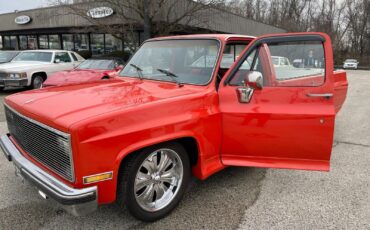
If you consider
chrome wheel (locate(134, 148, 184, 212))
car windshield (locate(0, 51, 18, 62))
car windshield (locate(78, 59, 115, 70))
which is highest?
car windshield (locate(0, 51, 18, 62))

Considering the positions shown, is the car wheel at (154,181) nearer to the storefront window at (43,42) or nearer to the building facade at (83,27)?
the building facade at (83,27)

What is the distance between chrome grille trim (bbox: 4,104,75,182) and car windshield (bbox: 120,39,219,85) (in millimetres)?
1566

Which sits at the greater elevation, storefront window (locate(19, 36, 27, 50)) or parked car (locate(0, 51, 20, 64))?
storefront window (locate(19, 36, 27, 50))

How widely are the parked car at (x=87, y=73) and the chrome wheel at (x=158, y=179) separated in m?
6.23

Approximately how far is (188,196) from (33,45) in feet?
99.9

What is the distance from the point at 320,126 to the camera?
3330 mm

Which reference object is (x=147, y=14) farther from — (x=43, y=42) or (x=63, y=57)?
(x=43, y=42)

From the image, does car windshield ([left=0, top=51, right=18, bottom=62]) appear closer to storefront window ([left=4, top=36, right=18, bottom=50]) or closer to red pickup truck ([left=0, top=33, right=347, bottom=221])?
red pickup truck ([left=0, top=33, right=347, bottom=221])

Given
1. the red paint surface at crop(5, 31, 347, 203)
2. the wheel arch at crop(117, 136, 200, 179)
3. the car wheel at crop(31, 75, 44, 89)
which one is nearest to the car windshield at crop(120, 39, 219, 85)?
the red paint surface at crop(5, 31, 347, 203)

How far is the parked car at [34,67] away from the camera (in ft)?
36.9

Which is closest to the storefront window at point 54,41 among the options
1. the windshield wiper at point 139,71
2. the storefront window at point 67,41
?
the storefront window at point 67,41

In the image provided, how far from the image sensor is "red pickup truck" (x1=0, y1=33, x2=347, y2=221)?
8.55 feet

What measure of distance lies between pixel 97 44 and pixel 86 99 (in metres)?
23.0

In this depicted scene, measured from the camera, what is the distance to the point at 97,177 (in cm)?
259
